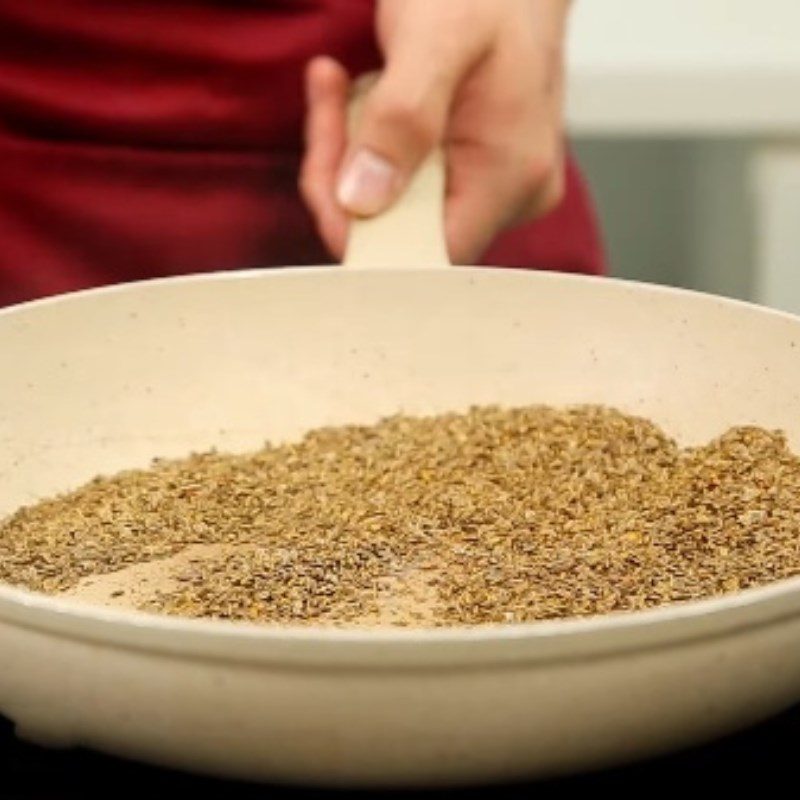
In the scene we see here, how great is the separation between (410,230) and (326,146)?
0.07 meters

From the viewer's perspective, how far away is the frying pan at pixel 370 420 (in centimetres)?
41

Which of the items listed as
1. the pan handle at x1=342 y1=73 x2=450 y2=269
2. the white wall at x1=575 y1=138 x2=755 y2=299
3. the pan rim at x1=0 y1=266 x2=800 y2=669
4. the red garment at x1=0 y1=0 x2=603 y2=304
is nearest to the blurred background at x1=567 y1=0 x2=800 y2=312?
the white wall at x1=575 y1=138 x2=755 y2=299

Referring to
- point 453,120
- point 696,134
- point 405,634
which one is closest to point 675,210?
point 696,134

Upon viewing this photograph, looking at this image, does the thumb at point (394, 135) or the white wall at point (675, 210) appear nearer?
the thumb at point (394, 135)

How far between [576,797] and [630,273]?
50.3 inches

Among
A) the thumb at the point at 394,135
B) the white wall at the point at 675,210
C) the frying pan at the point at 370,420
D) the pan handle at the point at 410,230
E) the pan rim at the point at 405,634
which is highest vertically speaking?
the thumb at the point at 394,135

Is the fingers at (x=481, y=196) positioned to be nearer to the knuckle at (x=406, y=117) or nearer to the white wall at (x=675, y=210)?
the knuckle at (x=406, y=117)

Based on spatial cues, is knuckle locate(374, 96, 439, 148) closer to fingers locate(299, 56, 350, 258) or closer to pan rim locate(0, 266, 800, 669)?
fingers locate(299, 56, 350, 258)

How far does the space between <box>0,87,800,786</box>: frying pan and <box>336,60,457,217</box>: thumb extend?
2 cm

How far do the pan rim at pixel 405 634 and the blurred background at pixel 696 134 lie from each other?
1.02 m

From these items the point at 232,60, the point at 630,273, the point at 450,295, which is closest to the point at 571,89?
the point at 630,273

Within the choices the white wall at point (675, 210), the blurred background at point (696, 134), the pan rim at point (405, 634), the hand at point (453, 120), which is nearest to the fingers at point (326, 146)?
the hand at point (453, 120)

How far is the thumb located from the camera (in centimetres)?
Answer: 79

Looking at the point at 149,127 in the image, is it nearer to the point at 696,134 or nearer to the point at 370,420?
the point at 370,420
